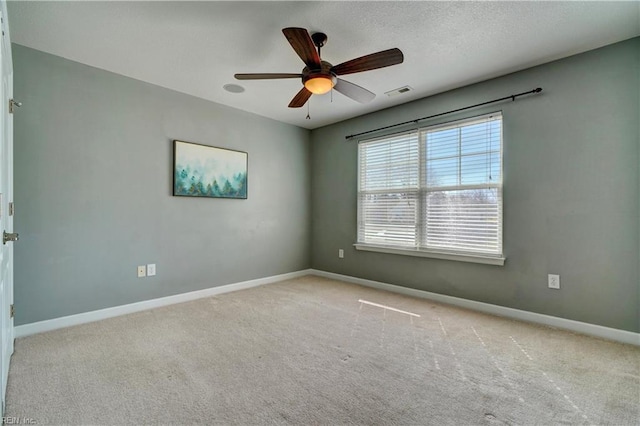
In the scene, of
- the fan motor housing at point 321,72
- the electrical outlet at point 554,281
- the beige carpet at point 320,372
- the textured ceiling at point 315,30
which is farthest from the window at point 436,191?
the fan motor housing at point 321,72

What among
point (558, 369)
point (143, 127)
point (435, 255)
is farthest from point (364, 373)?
point (143, 127)

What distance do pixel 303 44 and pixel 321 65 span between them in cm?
31

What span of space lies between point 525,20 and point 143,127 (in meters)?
3.60

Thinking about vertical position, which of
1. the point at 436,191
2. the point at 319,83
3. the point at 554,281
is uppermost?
the point at 319,83

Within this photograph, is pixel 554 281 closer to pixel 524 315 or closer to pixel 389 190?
pixel 524 315

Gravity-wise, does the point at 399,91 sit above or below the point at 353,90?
above

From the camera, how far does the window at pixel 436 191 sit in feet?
10.4

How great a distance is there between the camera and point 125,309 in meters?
3.08

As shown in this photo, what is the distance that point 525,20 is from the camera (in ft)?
7.23

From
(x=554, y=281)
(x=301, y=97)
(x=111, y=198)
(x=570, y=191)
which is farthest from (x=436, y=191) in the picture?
(x=111, y=198)

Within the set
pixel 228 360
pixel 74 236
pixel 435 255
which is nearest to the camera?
pixel 228 360

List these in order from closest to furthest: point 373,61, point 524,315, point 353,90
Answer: point 373,61 < point 353,90 < point 524,315

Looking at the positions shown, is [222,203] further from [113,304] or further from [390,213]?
[390,213]

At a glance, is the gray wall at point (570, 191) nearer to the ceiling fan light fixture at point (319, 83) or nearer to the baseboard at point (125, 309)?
the ceiling fan light fixture at point (319, 83)
